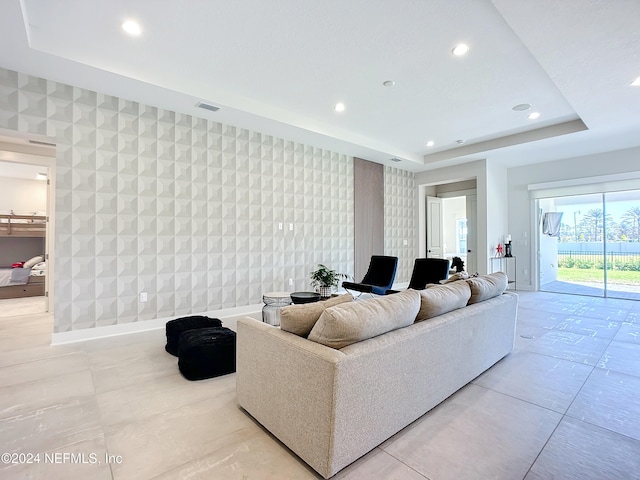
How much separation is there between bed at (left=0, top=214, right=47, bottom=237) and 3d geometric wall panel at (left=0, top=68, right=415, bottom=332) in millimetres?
4709

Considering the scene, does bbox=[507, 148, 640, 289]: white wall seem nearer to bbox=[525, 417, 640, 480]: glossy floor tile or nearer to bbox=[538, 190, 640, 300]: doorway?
bbox=[538, 190, 640, 300]: doorway

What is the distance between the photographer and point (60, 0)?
2.56 meters

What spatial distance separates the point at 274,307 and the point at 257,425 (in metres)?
1.92

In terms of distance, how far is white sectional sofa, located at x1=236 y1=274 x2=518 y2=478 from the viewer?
152cm

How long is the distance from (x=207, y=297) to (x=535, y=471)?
413 cm

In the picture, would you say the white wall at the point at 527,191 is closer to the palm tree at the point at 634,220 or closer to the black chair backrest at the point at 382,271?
the palm tree at the point at 634,220

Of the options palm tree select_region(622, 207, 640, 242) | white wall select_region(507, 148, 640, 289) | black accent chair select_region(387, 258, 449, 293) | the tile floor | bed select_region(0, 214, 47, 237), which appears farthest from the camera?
bed select_region(0, 214, 47, 237)

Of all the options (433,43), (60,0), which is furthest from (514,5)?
(60,0)

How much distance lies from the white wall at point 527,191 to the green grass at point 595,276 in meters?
0.76

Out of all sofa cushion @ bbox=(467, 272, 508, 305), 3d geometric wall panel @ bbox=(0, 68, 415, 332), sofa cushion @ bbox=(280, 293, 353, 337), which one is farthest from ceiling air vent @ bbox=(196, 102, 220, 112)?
sofa cushion @ bbox=(467, 272, 508, 305)

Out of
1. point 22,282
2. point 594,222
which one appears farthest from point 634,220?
point 22,282

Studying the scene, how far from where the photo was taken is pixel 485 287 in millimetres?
2811

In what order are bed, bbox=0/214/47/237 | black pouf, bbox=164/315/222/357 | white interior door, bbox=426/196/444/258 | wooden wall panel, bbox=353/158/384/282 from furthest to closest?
1. white interior door, bbox=426/196/444/258
2. bed, bbox=0/214/47/237
3. wooden wall panel, bbox=353/158/384/282
4. black pouf, bbox=164/315/222/357

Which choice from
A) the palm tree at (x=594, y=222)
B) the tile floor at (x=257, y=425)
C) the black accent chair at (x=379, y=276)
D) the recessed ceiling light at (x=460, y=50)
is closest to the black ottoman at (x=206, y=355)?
the tile floor at (x=257, y=425)
